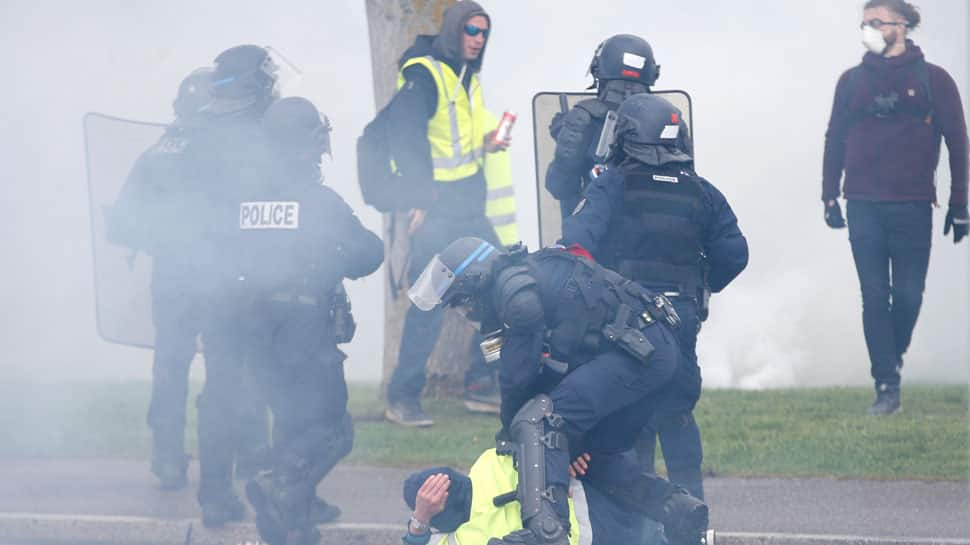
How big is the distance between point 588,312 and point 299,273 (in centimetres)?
126

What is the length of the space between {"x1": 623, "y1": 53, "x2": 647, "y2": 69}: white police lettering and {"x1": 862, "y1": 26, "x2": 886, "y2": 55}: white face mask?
2.47 m

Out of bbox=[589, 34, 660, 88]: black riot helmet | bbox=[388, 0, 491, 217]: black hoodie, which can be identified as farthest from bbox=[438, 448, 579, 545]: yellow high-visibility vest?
bbox=[388, 0, 491, 217]: black hoodie

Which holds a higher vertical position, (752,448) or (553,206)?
(553,206)

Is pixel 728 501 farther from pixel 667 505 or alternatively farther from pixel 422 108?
pixel 422 108

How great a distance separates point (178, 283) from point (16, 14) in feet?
9.29

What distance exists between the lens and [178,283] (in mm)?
6766

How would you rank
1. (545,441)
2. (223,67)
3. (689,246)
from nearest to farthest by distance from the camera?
(545,441) → (689,246) → (223,67)

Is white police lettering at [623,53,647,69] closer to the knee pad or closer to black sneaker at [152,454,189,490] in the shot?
the knee pad

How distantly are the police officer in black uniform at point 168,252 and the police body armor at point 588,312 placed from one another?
76.5 inches

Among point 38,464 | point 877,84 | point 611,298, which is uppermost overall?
point 877,84

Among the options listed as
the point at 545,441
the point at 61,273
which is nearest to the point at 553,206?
the point at 545,441

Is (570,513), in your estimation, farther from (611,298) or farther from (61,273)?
(61,273)

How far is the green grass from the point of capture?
690 cm

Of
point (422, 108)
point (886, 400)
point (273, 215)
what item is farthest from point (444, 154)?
point (886, 400)
